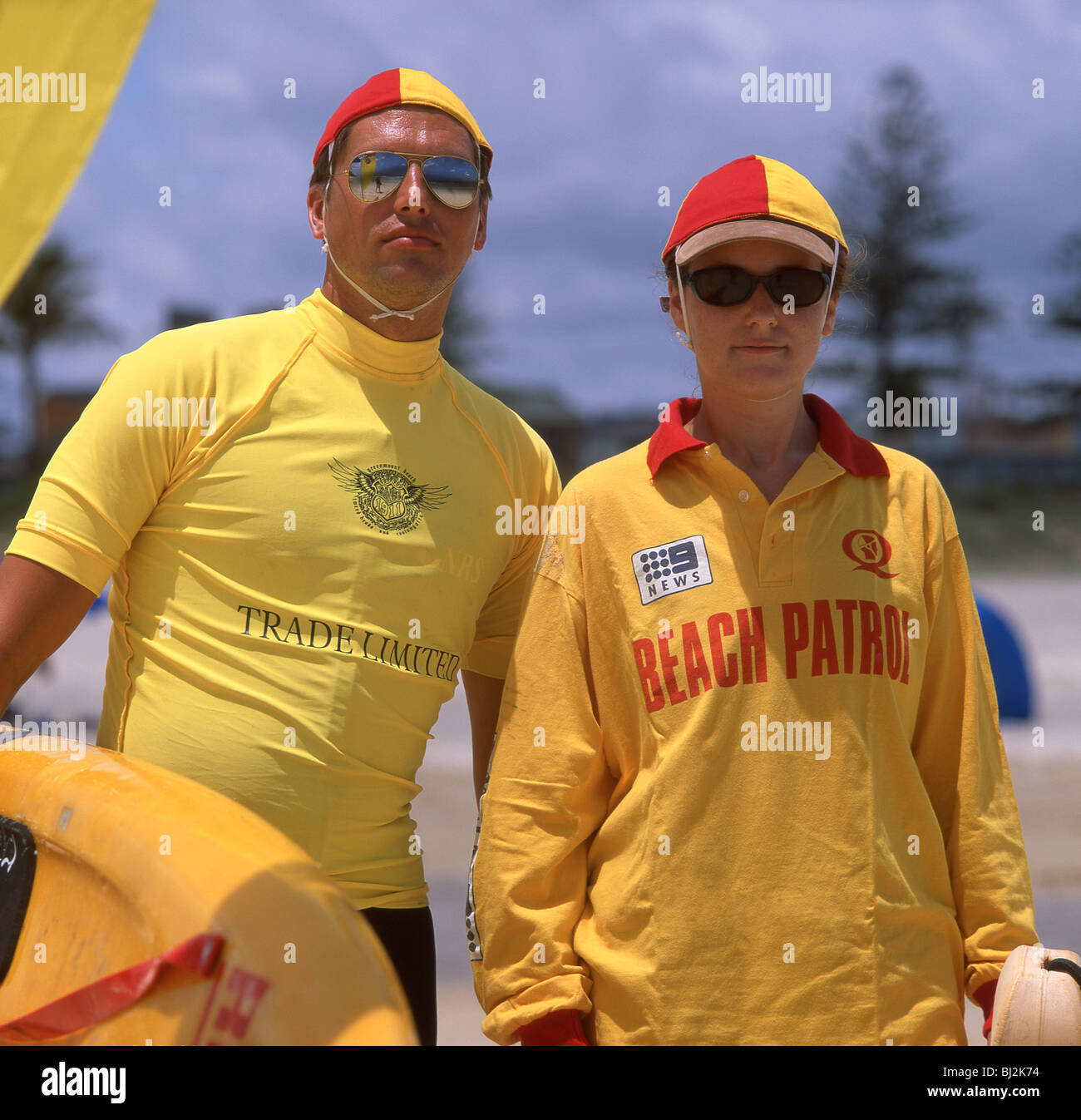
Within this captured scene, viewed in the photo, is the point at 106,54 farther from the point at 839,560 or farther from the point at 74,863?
the point at 839,560

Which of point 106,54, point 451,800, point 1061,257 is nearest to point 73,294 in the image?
point 1061,257

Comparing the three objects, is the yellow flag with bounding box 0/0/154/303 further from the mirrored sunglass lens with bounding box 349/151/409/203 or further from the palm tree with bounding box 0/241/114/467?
the palm tree with bounding box 0/241/114/467

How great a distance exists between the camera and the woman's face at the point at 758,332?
2.21 m

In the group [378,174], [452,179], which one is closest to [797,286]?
[452,179]

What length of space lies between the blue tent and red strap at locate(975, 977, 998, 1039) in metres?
8.78

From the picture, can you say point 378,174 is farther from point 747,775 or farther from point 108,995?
point 108,995

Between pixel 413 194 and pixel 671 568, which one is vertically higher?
pixel 413 194

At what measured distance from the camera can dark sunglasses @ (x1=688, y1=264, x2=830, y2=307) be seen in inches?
87.3

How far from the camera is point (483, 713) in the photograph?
2902 mm

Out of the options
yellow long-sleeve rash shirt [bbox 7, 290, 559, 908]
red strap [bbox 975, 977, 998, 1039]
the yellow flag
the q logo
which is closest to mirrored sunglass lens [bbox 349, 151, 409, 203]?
yellow long-sleeve rash shirt [bbox 7, 290, 559, 908]

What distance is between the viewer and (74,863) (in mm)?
2242

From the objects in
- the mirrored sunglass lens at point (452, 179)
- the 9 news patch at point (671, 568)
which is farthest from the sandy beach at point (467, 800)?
the mirrored sunglass lens at point (452, 179)

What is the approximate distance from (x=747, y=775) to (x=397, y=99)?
5.06 ft
